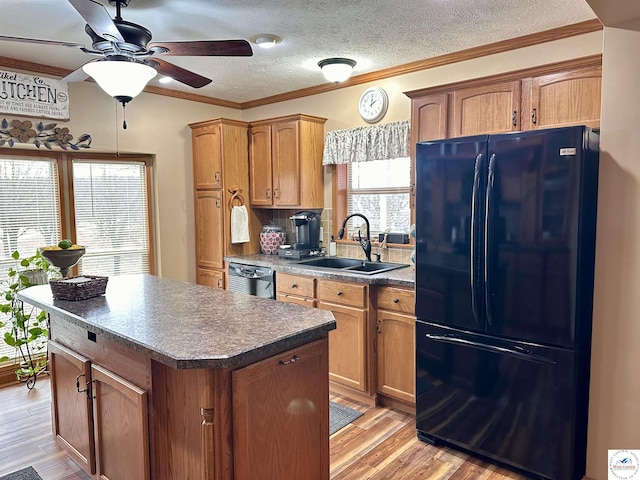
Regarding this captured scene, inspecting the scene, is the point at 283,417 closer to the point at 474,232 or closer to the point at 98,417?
the point at 98,417

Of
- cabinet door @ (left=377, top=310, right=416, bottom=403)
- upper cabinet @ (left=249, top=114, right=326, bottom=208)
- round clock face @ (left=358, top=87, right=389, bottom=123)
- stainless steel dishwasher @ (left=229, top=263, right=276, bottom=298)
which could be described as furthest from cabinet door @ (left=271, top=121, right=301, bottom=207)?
cabinet door @ (left=377, top=310, right=416, bottom=403)

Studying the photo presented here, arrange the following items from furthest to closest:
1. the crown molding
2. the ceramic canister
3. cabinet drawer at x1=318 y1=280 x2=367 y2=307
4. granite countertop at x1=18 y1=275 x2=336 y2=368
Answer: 1. the ceramic canister
2. cabinet drawer at x1=318 y1=280 x2=367 y2=307
3. the crown molding
4. granite countertop at x1=18 y1=275 x2=336 y2=368

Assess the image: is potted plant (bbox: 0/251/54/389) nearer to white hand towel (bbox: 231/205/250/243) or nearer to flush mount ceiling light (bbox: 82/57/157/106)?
white hand towel (bbox: 231/205/250/243)

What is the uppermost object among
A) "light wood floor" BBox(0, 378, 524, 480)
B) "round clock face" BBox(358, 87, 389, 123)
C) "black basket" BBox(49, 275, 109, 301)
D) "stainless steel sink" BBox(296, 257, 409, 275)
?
"round clock face" BBox(358, 87, 389, 123)

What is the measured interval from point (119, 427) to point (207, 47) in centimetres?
178

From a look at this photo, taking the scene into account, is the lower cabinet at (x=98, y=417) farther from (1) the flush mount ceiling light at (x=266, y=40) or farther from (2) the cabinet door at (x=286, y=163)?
Answer: (2) the cabinet door at (x=286, y=163)

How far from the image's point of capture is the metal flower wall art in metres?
3.47

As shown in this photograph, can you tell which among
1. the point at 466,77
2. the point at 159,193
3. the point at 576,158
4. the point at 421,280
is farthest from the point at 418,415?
the point at 159,193

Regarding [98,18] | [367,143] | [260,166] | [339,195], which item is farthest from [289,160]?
[98,18]

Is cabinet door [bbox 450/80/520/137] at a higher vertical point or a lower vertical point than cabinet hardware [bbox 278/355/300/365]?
higher

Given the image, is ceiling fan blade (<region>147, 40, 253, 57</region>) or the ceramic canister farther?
the ceramic canister

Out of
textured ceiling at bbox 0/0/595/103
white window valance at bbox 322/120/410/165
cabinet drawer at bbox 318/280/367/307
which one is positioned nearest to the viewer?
textured ceiling at bbox 0/0/595/103

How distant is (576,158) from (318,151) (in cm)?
243

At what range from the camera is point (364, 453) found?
262 cm
